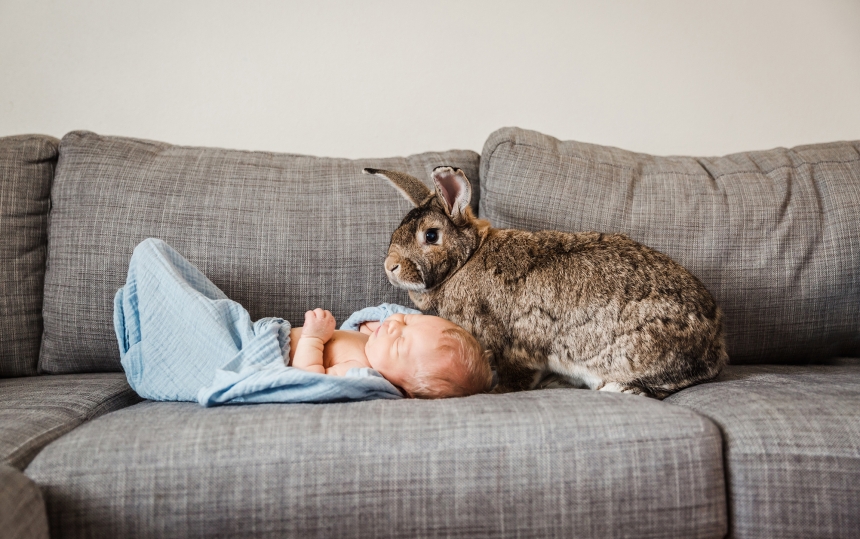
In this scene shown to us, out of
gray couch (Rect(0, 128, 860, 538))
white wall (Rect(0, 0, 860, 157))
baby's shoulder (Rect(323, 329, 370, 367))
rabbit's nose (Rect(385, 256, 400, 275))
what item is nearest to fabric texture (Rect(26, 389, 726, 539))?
gray couch (Rect(0, 128, 860, 538))

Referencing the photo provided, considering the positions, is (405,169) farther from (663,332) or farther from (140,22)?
(140,22)

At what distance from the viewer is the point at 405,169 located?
7.66 feet

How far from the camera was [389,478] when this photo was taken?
125cm

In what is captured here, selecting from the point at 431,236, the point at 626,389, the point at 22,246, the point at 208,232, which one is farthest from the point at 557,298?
the point at 22,246

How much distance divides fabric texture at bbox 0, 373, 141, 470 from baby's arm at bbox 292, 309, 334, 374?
1.78 feet

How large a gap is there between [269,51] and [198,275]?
1.23 metres

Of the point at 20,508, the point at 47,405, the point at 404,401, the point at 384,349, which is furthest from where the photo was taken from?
the point at 384,349

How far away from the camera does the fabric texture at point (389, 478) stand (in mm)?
1222

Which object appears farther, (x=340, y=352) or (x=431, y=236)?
(x=431, y=236)

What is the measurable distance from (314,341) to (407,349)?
0.28 meters

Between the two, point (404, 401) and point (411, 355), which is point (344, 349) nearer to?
point (411, 355)

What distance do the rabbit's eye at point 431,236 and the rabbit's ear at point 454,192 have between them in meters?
0.07

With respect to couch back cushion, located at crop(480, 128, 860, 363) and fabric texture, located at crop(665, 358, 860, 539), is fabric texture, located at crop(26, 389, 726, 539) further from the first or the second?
couch back cushion, located at crop(480, 128, 860, 363)

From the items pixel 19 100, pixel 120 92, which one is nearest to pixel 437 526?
pixel 120 92
